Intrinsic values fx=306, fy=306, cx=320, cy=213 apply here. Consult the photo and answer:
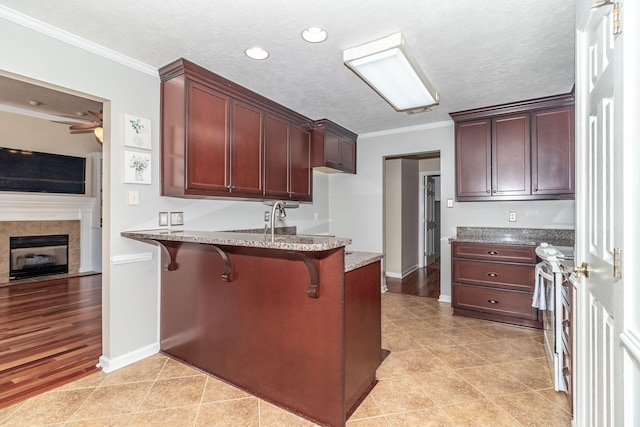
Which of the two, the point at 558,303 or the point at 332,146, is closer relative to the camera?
the point at 558,303

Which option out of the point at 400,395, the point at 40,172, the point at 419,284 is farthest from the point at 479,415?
the point at 40,172

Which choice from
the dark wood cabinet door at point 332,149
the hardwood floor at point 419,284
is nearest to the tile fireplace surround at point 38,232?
the dark wood cabinet door at point 332,149

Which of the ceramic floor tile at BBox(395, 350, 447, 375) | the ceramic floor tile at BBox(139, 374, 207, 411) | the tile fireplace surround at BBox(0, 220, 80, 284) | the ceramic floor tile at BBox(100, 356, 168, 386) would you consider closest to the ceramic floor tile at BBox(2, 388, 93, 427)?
the ceramic floor tile at BBox(100, 356, 168, 386)

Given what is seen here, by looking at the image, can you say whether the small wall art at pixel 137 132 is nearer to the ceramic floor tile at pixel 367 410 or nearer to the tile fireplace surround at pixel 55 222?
the ceramic floor tile at pixel 367 410

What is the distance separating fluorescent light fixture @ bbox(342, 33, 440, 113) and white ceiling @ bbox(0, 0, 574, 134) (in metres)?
0.07

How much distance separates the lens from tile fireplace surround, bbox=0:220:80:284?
4.89 metres

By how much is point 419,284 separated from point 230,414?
393cm

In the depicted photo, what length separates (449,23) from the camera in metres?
1.96

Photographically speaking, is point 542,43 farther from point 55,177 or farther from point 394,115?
point 55,177

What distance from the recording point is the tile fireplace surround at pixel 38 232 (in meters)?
4.89

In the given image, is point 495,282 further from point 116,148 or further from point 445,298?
point 116,148

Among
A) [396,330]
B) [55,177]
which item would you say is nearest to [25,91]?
[55,177]

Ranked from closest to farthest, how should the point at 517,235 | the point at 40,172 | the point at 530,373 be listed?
the point at 530,373, the point at 517,235, the point at 40,172

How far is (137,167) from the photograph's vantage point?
8.03 ft
